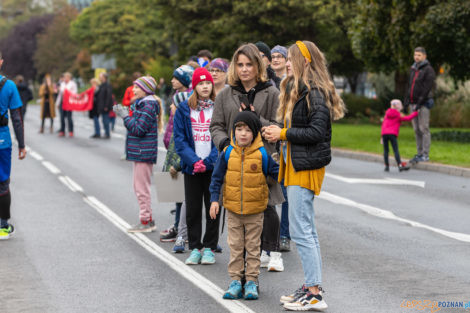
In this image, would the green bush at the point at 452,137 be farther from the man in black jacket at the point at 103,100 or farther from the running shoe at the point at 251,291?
the running shoe at the point at 251,291

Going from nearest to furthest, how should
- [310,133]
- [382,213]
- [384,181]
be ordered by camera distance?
1. [310,133]
2. [382,213]
3. [384,181]

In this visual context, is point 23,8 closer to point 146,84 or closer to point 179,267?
point 146,84

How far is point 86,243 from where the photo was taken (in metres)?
8.83

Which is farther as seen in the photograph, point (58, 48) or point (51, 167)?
point (58, 48)

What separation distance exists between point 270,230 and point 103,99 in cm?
1898

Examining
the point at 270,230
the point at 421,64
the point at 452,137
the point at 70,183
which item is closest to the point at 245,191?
the point at 270,230

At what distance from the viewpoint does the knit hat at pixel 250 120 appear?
6.31 metres

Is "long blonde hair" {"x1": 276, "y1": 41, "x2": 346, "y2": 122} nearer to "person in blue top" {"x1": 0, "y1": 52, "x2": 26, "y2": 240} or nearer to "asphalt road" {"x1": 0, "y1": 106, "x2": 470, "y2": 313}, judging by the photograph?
"asphalt road" {"x1": 0, "y1": 106, "x2": 470, "y2": 313}

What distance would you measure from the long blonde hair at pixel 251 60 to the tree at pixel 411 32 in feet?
47.6

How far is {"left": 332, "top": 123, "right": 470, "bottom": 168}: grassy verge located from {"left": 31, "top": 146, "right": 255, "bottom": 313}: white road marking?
300 inches

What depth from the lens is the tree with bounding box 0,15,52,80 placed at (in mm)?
110500

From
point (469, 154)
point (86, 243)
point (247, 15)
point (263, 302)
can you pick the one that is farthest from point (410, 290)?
point (247, 15)

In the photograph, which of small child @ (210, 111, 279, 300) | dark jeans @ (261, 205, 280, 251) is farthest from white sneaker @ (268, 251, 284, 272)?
small child @ (210, 111, 279, 300)

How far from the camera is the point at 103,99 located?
82.7 ft
